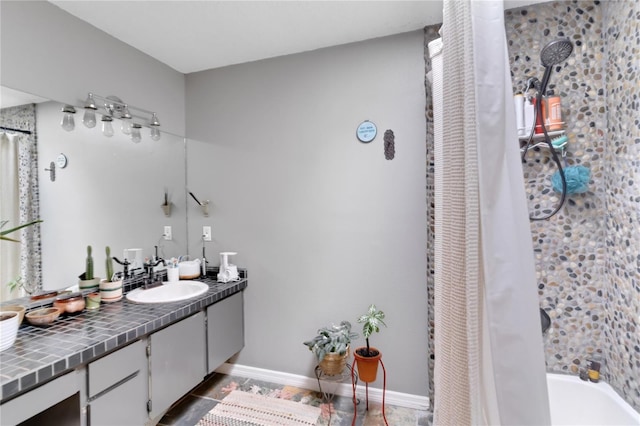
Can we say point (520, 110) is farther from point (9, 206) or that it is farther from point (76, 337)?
point (9, 206)

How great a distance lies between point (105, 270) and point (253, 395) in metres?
1.36

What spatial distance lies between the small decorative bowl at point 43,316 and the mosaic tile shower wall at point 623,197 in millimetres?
2897

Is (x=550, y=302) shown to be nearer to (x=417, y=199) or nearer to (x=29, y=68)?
(x=417, y=199)

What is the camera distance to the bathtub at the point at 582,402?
1625 mm

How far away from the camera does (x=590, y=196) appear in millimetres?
1792

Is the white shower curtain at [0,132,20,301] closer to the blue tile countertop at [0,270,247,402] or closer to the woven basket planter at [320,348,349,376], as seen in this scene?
the blue tile countertop at [0,270,247,402]

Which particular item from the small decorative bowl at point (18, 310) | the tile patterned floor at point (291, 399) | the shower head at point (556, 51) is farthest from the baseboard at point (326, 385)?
the shower head at point (556, 51)

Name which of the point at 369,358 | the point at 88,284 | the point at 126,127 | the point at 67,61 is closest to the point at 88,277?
the point at 88,284

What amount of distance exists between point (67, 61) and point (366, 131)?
74.8 inches

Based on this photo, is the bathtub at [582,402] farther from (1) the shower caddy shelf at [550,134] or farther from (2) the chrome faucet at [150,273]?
(2) the chrome faucet at [150,273]

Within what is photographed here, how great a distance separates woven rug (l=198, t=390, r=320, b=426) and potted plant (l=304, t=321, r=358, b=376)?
34cm

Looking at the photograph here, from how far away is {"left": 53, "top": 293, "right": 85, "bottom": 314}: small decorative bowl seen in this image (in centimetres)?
169

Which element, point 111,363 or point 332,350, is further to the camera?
point 332,350

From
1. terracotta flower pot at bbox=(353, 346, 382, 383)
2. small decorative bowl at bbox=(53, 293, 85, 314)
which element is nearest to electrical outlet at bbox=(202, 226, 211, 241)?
small decorative bowl at bbox=(53, 293, 85, 314)
